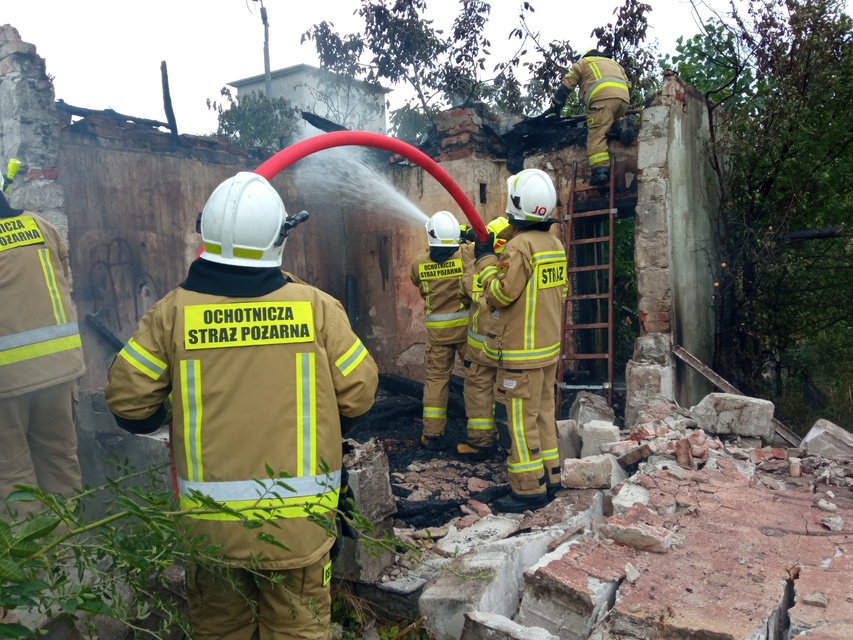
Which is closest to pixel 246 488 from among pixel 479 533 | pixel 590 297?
pixel 479 533

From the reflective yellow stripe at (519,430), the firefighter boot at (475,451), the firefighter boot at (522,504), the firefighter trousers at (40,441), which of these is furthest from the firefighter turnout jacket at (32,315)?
the firefighter boot at (475,451)

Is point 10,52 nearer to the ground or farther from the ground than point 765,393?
farther from the ground

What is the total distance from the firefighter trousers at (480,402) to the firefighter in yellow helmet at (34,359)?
3247 millimetres

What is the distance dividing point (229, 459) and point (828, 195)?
6.99 meters

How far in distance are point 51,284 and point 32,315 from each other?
0.20 metres

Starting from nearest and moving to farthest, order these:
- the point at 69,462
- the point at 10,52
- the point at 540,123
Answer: the point at 69,462, the point at 10,52, the point at 540,123

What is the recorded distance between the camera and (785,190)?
717 centimetres

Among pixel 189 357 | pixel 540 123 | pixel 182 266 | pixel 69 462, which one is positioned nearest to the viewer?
pixel 189 357

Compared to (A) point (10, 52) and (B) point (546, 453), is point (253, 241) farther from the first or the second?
(A) point (10, 52)

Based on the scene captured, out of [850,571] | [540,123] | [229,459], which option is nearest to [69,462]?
[229,459]

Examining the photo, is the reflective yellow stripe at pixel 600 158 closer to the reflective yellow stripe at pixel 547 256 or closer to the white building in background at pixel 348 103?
the reflective yellow stripe at pixel 547 256

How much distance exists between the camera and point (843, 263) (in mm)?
7098

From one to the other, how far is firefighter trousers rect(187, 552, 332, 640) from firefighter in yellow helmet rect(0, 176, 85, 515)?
5.42ft

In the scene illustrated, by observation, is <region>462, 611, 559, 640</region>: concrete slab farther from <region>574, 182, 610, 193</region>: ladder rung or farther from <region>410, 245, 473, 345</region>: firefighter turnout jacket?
<region>574, 182, 610, 193</region>: ladder rung
